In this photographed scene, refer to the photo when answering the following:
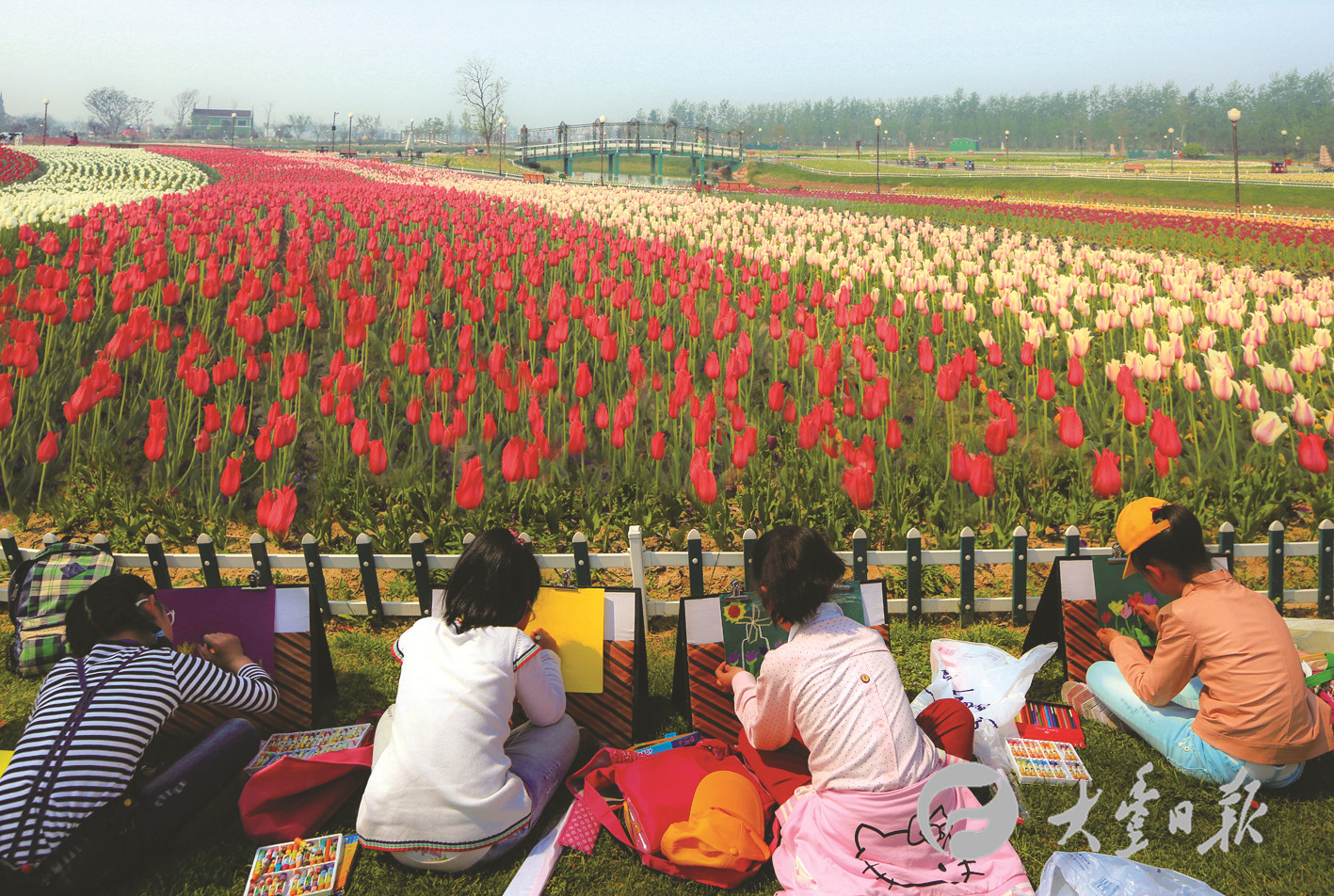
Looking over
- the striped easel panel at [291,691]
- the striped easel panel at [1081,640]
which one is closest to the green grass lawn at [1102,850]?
the striped easel panel at [1081,640]

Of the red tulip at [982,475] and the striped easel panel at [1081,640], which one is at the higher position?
the red tulip at [982,475]

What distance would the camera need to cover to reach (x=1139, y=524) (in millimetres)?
3203

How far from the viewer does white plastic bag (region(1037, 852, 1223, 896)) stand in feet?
8.37

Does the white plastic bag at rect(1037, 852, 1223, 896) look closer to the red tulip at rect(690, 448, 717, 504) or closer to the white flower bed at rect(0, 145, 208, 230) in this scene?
the red tulip at rect(690, 448, 717, 504)

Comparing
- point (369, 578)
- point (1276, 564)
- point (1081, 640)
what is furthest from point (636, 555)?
point (1276, 564)

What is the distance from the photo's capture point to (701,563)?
4520 mm

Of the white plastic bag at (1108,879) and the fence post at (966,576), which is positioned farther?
the fence post at (966,576)

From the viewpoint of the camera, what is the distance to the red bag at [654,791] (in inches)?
120

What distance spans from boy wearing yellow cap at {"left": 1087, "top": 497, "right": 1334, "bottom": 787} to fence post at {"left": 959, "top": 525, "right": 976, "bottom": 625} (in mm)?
1220

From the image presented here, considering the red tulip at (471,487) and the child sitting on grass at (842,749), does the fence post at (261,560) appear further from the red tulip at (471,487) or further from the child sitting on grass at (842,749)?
the child sitting on grass at (842,749)

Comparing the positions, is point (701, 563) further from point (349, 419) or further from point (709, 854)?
point (349, 419)

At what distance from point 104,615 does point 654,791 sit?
2082mm

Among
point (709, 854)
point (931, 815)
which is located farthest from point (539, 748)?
point (931, 815)

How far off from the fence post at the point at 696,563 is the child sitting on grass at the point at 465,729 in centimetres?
138
